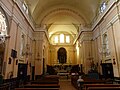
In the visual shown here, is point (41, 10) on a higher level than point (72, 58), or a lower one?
higher

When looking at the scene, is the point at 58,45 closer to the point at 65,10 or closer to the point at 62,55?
the point at 62,55

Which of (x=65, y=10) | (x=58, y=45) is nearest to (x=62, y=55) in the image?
(x=58, y=45)

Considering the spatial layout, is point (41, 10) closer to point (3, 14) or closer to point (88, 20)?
point (88, 20)

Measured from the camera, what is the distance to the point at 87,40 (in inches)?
621

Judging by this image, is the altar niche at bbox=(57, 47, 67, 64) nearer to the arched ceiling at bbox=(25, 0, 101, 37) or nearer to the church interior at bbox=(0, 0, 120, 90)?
the church interior at bbox=(0, 0, 120, 90)

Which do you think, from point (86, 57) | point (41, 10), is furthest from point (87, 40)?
point (41, 10)

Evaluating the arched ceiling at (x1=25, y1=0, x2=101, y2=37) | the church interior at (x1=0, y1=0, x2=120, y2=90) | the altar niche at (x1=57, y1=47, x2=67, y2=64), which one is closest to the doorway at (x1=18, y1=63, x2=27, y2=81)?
the church interior at (x1=0, y1=0, x2=120, y2=90)

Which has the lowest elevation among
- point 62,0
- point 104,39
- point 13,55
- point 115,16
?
point 13,55

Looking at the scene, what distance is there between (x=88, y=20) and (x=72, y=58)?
11078 mm

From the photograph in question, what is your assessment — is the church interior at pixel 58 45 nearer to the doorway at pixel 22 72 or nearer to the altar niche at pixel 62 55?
the doorway at pixel 22 72

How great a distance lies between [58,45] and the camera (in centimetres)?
2609

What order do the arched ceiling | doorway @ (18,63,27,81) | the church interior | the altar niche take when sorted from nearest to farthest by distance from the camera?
the church interior < doorway @ (18,63,27,81) < the arched ceiling < the altar niche

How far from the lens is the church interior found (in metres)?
7.37

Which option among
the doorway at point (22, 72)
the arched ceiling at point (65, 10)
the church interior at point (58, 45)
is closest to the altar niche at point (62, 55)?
the church interior at point (58, 45)
